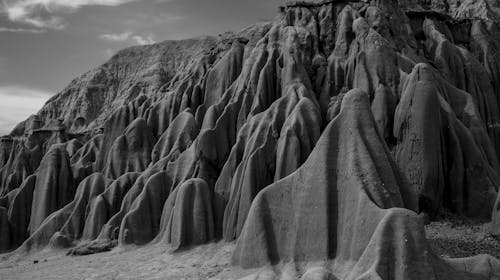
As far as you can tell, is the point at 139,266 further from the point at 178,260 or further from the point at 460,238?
the point at 460,238

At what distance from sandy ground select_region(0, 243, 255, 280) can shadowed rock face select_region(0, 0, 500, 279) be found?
690 millimetres

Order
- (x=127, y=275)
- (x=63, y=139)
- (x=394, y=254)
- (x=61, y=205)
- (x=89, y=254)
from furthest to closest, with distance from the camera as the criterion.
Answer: (x=63, y=139), (x=61, y=205), (x=89, y=254), (x=127, y=275), (x=394, y=254)

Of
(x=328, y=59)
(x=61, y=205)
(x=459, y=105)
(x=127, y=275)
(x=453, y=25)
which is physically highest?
(x=453, y=25)

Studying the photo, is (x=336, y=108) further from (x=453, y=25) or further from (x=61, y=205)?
(x=61, y=205)

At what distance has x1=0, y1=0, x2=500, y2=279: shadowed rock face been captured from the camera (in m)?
16.9

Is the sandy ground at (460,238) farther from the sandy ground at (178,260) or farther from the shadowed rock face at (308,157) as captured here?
the shadowed rock face at (308,157)

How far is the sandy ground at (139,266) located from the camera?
20028 millimetres

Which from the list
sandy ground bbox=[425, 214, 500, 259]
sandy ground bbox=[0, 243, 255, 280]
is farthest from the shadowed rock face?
sandy ground bbox=[425, 214, 500, 259]

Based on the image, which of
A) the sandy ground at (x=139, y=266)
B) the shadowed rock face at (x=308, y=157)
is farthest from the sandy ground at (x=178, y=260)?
the shadowed rock face at (x=308, y=157)

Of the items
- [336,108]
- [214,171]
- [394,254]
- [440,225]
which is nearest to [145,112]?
[214,171]

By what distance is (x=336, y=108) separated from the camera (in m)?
26.8

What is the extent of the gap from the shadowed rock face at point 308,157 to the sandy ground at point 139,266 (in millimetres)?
690

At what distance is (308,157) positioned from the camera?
1966cm

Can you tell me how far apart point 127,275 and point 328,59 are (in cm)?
1517
